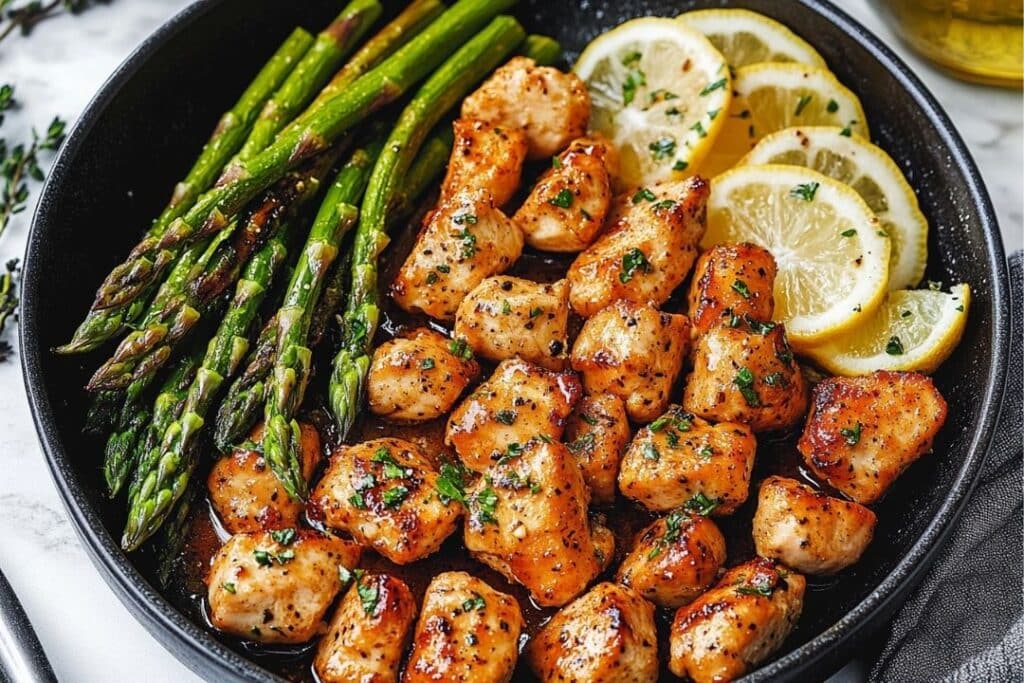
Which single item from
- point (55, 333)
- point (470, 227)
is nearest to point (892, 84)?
point (470, 227)

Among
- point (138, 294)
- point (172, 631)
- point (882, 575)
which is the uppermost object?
point (138, 294)

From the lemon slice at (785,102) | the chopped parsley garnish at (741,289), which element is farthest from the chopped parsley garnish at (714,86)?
the chopped parsley garnish at (741,289)

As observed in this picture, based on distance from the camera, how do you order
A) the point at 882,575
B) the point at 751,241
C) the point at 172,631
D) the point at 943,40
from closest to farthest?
the point at 172,631, the point at 882,575, the point at 751,241, the point at 943,40

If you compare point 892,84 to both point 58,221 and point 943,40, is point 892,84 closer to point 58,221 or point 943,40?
point 943,40

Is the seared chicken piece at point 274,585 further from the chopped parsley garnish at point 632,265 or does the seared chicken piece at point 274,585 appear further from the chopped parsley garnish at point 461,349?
the chopped parsley garnish at point 632,265

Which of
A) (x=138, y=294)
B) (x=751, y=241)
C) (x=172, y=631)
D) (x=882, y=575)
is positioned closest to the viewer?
(x=172, y=631)

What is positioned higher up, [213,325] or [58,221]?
[58,221]
